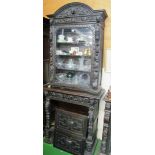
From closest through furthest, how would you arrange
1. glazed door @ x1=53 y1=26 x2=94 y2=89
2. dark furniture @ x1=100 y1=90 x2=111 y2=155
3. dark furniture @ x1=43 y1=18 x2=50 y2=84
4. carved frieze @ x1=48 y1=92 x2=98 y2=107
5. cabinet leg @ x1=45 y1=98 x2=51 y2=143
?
dark furniture @ x1=100 y1=90 x2=111 y2=155
carved frieze @ x1=48 y1=92 x2=98 y2=107
glazed door @ x1=53 y1=26 x2=94 y2=89
cabinet leg @ x1=45 y1=98 x2=51 y2=143
dark furniture @ x1=43 y1=18 x2=50 y2=84

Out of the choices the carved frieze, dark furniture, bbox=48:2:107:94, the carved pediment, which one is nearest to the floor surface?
the carved frieze

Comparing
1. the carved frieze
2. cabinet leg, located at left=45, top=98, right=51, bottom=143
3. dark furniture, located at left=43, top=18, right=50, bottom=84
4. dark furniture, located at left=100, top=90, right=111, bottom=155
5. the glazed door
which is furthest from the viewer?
dark furniture, located at left=43, top=18, right=50, bottom=84

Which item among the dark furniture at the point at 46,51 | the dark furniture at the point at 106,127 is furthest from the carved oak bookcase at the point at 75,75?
the dark furniture at the point at 46,51

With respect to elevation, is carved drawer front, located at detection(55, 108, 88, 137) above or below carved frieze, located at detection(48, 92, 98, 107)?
below

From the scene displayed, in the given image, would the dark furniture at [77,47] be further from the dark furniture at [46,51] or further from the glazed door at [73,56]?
the dark furniture at [46,51]

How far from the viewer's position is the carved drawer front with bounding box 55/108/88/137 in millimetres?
2197

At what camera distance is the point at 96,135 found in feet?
8.43

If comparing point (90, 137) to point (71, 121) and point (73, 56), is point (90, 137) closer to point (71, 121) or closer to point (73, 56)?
point (71, 121)

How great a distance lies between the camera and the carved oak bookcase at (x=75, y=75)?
2109 mm

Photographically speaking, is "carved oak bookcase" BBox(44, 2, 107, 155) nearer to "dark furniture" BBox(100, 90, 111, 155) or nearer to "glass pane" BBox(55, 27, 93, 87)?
"glass pane" BBox(55, 27, 93, 87)

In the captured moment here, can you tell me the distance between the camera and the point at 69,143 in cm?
230

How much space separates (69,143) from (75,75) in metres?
0.96
